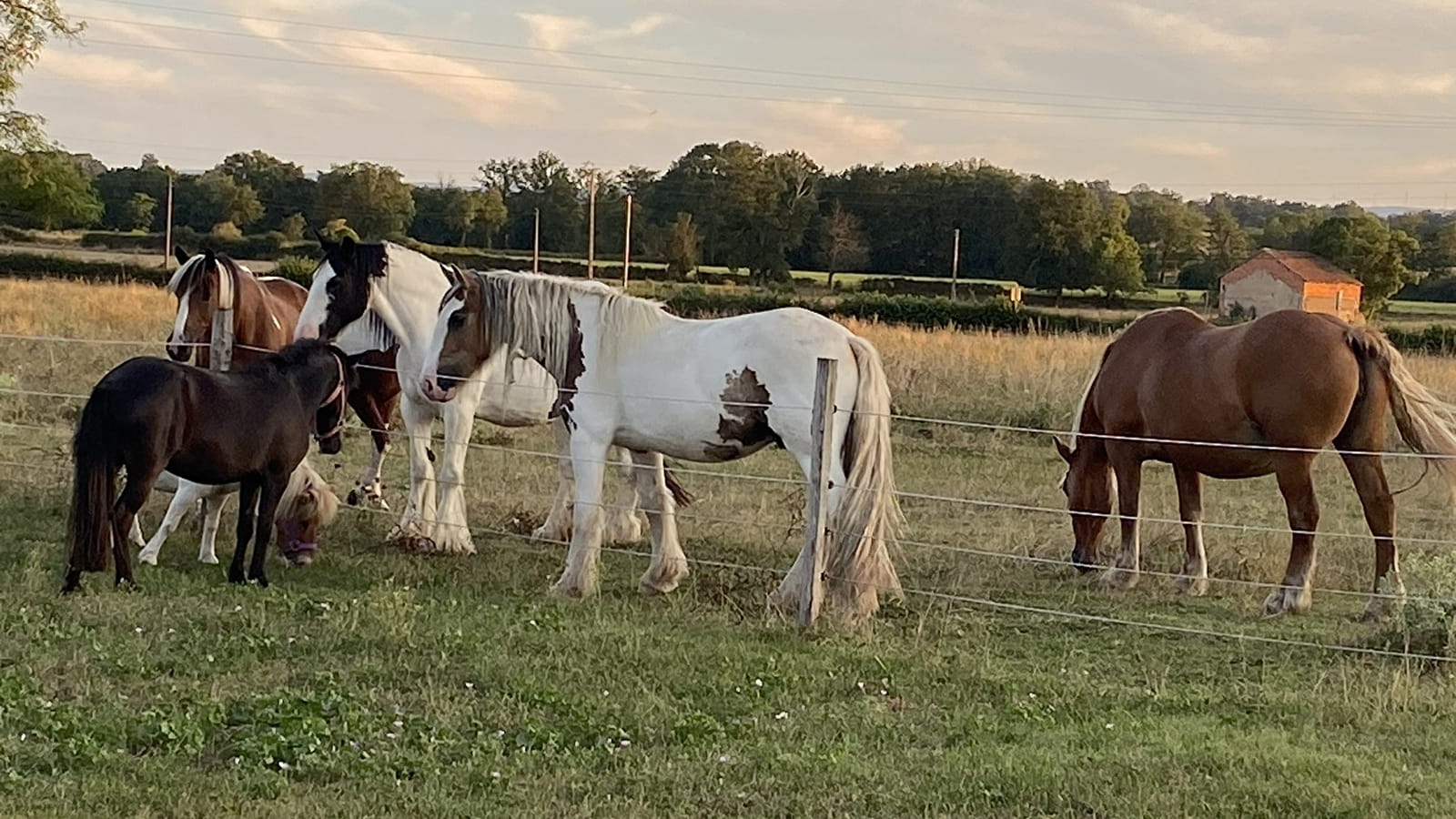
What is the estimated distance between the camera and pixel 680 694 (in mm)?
4867

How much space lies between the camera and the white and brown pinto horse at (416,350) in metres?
7.82

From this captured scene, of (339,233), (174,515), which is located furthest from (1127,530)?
(339,233)

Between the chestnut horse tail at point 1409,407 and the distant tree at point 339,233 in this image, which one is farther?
the distant tree at point 339,233

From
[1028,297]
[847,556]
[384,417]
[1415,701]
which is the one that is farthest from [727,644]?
[1028,297]

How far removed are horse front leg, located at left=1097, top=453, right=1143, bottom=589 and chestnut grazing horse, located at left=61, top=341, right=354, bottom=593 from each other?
469 cm

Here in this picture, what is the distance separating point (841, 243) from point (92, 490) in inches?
1611

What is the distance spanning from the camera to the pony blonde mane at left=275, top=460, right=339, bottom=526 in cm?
706

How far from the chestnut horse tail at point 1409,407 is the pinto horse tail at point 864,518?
2833mm

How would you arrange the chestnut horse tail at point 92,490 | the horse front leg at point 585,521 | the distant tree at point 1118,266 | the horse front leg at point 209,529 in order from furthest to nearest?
the distant tree at point 1118,266
the horse front leg at point 209,529
the horse front leg at point 585,521
the chestnut horse tail at point 92,490

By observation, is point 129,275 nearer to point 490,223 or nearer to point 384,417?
point 490,223

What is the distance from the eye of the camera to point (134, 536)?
7.48 metres

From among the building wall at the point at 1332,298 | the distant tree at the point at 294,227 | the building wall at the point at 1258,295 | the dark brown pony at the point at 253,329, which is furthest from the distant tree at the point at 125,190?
the dark brown pony at the point at 253,329

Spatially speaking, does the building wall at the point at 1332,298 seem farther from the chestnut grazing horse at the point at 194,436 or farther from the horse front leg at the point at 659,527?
the chestnut grazing horse at the point at 194,436

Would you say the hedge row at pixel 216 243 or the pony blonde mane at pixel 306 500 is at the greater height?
the hedge row at pixel 216 243
